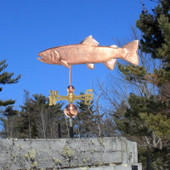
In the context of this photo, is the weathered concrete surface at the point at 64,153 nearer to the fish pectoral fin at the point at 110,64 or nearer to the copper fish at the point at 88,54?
the fish pectoral fin at the point at 110,64

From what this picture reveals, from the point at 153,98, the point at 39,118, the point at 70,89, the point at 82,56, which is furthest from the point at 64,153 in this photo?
the point at 39,118

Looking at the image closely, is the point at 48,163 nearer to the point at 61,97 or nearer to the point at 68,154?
the point at 68,154

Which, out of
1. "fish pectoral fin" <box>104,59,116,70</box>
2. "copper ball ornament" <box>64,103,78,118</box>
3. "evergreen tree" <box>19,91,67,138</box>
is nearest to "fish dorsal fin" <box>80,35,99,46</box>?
"fish pectoral fin" <box>104,59,116,70</box>

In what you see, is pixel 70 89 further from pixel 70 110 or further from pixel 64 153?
pixel 64 153

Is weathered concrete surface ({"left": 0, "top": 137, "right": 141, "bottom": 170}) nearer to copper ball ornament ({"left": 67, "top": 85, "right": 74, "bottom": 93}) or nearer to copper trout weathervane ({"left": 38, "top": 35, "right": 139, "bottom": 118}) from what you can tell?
copper trout weathervane ({"left": 38, "top": 35, "right": 139, "bottom": 118})

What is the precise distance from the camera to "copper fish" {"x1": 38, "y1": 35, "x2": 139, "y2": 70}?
700 cm

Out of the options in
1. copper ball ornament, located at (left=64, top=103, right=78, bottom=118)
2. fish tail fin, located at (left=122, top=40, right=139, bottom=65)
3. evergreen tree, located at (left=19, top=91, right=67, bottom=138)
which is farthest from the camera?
evergreen tree, located at (left=19, top=91, right=67, bottom=138)

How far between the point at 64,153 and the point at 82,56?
9.54 feet

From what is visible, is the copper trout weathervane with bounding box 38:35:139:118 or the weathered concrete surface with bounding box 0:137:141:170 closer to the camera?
the weathered concrete surface with bounding box 0:137:141:170

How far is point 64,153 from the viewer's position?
4684 mm

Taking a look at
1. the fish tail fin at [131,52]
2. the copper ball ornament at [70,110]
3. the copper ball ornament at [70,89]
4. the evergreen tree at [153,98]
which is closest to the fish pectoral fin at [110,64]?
the fish tail fin at [131,52]

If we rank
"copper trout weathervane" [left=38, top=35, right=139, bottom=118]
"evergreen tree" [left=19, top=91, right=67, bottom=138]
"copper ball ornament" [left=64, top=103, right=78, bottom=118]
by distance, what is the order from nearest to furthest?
"copper ball ornament" [left=64, top=103, right=78, bottom=118] < "copper trout weathervane" [left=38, top=35, right=139, bottom=118] < "evergreen tree" [left=19, top=91, right=67, bottom=138]

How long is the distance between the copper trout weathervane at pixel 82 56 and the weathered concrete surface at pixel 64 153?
177 cm

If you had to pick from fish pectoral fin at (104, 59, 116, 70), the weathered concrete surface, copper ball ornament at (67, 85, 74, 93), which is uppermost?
fish pectoral fin at (104, 59, 116, 70)
